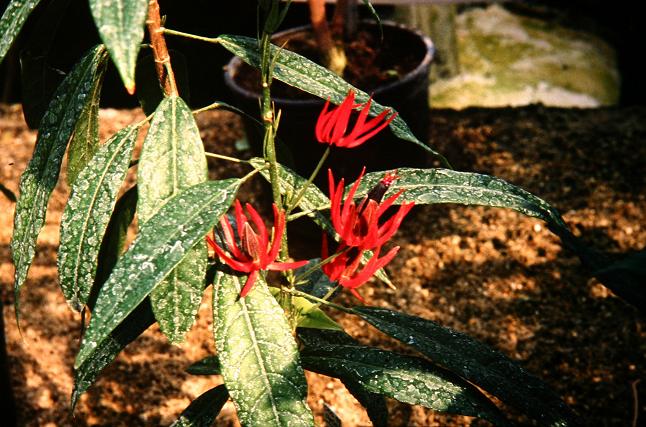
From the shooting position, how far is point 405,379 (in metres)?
0.86

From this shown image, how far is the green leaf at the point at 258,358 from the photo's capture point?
71 centimetres

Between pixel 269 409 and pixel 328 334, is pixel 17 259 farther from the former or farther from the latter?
pixel 328 334

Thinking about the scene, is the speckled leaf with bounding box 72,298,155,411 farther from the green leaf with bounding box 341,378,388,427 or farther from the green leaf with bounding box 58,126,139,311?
the green leaf with bounding box 341,378,388,427

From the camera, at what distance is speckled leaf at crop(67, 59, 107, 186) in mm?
867

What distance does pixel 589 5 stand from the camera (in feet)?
10.4

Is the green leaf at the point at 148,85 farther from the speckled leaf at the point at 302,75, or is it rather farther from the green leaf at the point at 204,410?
the green leaf at the point at 204,410

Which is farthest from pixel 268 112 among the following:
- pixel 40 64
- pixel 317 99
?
pixel 317 99

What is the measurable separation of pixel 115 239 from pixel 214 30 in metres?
2.05

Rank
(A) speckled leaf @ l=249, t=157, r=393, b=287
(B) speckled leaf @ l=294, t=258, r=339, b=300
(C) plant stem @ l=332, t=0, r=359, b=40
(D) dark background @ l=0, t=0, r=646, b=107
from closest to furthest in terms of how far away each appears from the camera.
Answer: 1. (A) speckled leaf @ l=249, t=157, r=393, b=287
2. (B) speckled leaf @ l=294, t=258, r=339, b=300
3. (C) plant stem @ l=332, t=0, r=359, b=40
4. (D) dark background @ l=0, t=0, r=646, b=107


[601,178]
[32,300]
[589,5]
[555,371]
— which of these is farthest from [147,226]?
[589,5]

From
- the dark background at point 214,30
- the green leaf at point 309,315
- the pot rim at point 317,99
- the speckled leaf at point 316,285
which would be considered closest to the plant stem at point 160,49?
the green leaf at point 309,315

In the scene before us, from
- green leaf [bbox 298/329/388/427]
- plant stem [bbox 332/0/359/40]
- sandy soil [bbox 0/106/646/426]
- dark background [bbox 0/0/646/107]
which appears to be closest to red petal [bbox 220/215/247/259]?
green leaf [bbox 298/329/388/427]

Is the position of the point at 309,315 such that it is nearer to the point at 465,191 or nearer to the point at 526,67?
the point at 465,191

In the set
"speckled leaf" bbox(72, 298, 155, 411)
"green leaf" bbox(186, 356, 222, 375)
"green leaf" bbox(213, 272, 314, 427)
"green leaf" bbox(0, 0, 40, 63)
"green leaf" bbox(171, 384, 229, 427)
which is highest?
"green leaf" bbox(0, 0, 40, 63)
